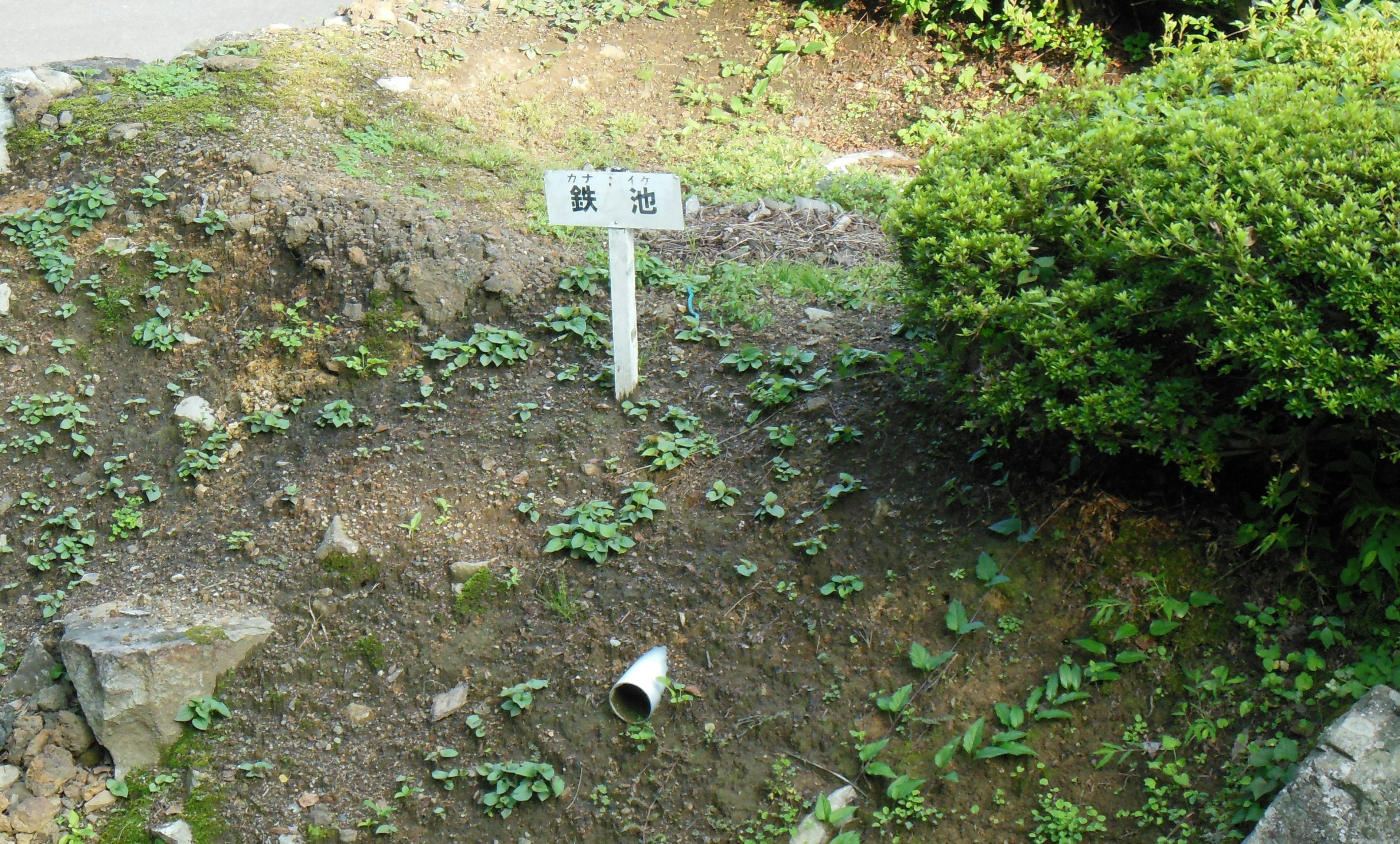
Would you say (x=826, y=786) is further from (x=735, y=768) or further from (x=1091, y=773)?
(x=1091, y=773)

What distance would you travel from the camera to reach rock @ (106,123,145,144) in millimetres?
5996

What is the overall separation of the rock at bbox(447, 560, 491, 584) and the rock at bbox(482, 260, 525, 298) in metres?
1.42

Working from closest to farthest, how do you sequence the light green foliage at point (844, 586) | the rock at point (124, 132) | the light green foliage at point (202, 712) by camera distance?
the light green foliage at point (844, 586), the light green foliage at point (202, 712), the rock at point (124, 132)

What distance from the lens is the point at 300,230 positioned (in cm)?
527

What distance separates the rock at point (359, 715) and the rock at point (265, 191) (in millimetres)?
2810

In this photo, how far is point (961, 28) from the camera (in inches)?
297

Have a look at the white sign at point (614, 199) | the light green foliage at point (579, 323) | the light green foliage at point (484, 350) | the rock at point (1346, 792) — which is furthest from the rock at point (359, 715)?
the rock at point (1346, 792)

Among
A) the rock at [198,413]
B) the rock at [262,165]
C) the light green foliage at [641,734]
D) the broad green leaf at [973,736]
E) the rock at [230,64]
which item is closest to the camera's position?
the broad green leaf at [973,736]

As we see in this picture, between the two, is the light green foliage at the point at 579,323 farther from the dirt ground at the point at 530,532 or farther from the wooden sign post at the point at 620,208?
the wooden sign post at the point at 620,208

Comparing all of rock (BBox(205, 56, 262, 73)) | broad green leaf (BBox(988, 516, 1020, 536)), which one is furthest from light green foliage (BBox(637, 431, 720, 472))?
rock (BBox(205, 56, 262, 73))

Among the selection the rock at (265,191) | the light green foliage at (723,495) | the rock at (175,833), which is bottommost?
the rock at (175,833)

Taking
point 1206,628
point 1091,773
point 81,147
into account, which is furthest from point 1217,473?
point 81,147

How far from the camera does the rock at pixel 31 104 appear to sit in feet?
20.3

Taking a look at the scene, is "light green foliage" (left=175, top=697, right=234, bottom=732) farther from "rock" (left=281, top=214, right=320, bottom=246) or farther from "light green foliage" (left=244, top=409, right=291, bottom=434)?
"rock" (left=281, top=214, right=320, bottom=246)
